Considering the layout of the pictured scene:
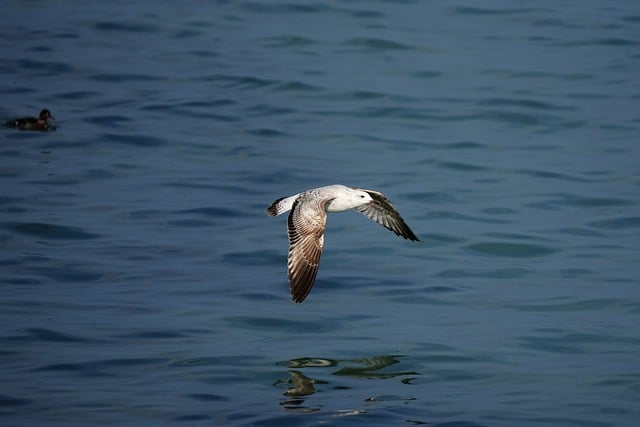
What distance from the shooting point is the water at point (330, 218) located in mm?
11805

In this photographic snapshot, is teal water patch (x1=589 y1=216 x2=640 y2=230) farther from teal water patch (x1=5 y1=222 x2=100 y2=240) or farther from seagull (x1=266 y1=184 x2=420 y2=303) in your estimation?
teal water patch (x1=5 y1=222 x2=100 y2=240)

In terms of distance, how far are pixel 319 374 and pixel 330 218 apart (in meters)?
6.34

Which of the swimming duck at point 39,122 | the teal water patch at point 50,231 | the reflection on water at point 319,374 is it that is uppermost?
the swimming duck at point 39,122

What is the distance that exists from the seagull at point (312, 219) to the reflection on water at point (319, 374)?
72 centimetres

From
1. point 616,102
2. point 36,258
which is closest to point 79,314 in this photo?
point 36,258

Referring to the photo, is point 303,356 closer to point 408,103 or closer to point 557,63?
point 408,103

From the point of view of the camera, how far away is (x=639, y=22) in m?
28.2

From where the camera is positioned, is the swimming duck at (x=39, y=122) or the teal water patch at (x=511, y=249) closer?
the teal water patch at (x=511, y=249)

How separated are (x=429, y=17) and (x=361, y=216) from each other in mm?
12407

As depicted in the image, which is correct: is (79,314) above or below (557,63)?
below

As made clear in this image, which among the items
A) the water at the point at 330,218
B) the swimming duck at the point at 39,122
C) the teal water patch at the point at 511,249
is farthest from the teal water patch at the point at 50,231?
the teal water patch at the point at 511,249

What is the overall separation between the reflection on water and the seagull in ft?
2.38

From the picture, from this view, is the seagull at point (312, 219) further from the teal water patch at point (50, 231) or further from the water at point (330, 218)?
the teal water patch at point (50, 231)

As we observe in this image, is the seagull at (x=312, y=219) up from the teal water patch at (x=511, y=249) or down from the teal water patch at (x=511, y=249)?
up
